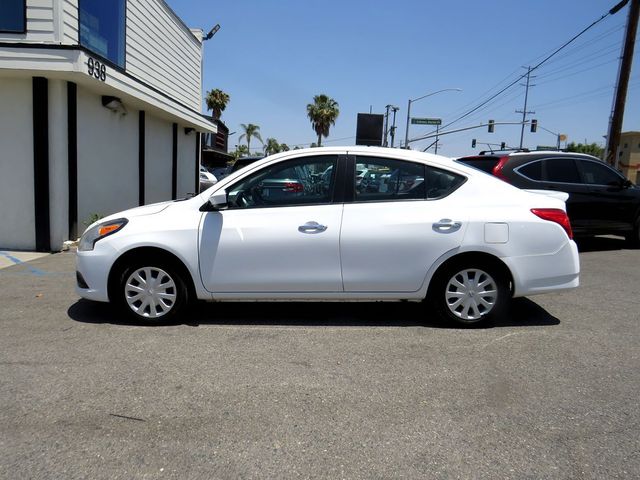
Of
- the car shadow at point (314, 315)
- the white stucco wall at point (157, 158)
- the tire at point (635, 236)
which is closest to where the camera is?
the car shadow at point (314, 315)

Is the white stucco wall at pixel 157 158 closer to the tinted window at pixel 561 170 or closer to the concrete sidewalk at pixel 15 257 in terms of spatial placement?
the concrete sidewalk at pixel 15 257

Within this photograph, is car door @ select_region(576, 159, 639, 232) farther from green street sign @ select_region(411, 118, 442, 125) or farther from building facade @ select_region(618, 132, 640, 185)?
building facade @ select_region(618, 132, 640, 185)

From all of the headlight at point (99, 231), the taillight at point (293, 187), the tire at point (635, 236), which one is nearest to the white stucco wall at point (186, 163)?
the headlight at point (99, 231)

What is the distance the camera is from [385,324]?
4.92 m

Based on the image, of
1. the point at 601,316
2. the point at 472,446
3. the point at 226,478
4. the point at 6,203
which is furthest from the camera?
the point at 6,203

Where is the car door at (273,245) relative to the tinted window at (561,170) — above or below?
below

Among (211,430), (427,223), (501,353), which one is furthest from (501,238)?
(211,430)

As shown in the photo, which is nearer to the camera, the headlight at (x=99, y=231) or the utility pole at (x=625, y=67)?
the headlight at (x=99, y=231)

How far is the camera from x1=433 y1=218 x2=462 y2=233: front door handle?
4594mm

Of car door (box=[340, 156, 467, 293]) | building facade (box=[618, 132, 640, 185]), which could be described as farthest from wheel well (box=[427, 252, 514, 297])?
building facade (box=[618, 132, 640, 185])

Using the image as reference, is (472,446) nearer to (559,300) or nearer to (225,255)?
(225,255)

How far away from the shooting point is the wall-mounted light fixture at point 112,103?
9883 millimetres

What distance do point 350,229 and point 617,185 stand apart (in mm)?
7069

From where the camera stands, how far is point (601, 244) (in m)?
10.7
